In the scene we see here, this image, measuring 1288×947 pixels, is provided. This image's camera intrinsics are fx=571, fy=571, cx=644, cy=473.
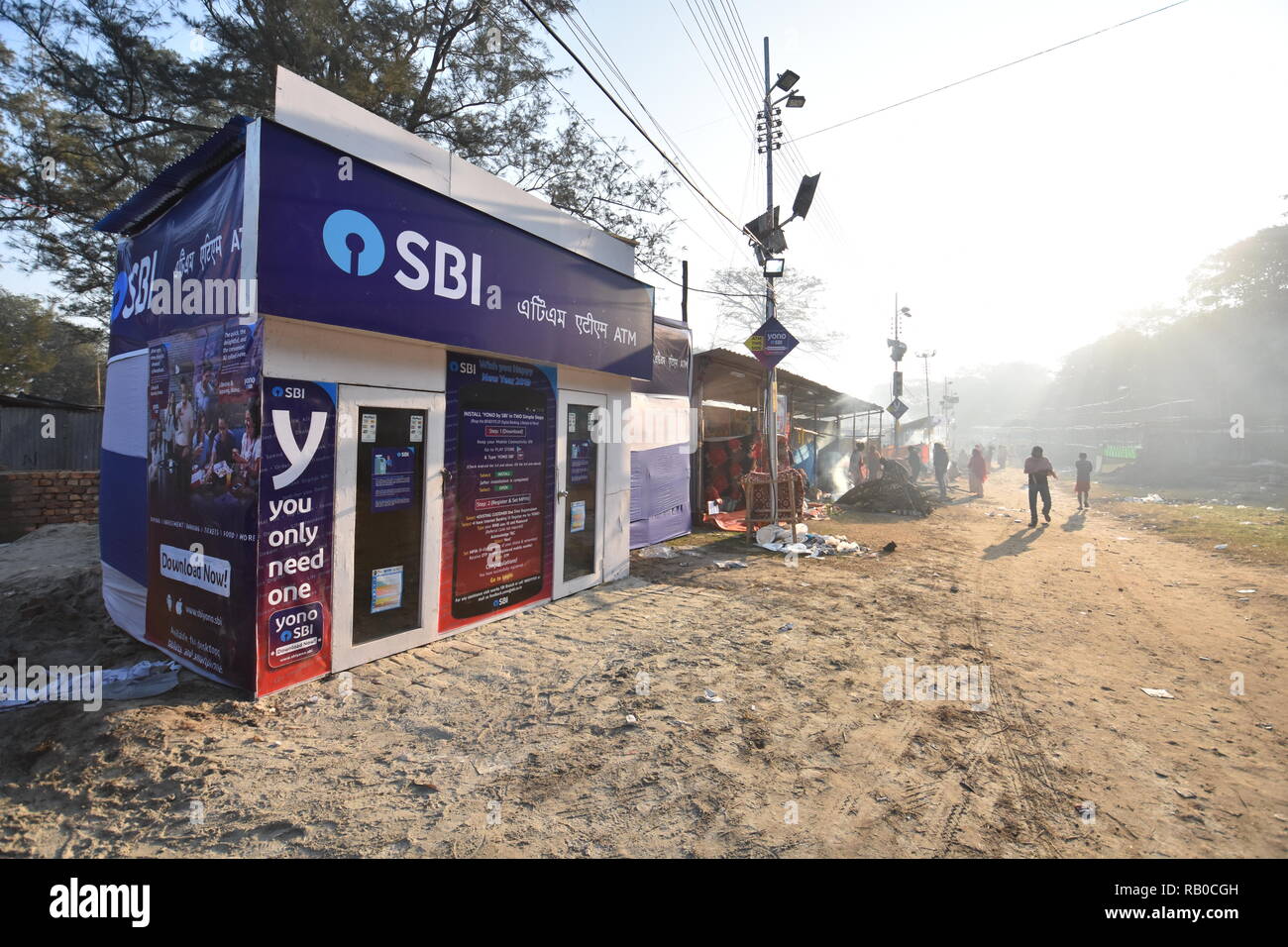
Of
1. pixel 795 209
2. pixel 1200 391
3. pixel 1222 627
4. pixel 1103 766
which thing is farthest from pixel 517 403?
pixel 1200 391

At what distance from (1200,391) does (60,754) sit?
67.8 metres

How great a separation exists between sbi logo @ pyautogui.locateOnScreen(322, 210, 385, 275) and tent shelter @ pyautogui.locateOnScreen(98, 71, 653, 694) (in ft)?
0.06

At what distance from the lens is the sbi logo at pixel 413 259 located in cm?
420

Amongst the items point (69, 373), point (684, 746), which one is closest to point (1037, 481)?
point (684, 746)

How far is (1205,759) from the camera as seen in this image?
3.50 metres

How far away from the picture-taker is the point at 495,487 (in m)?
5.82

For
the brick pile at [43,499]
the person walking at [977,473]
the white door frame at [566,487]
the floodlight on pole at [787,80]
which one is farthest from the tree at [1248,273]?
the brick pile at [43,499]

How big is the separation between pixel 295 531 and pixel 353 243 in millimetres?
2175

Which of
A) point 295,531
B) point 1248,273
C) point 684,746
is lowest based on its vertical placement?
point 684,746

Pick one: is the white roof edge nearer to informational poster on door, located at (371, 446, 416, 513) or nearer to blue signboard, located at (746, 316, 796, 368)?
informational poster on door, located at (371, 446, 416, 513)

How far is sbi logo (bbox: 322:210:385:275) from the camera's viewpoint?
4.13m

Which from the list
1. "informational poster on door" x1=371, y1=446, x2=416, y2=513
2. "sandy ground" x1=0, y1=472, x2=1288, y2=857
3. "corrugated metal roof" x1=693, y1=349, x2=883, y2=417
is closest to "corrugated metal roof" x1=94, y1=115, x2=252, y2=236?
"informational poster on door" x1=371, y1=446, x2=416, y2=513

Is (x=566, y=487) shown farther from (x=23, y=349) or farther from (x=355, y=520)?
(x=23, y=349)

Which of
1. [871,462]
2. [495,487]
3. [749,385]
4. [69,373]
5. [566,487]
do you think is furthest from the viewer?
[69,373]
